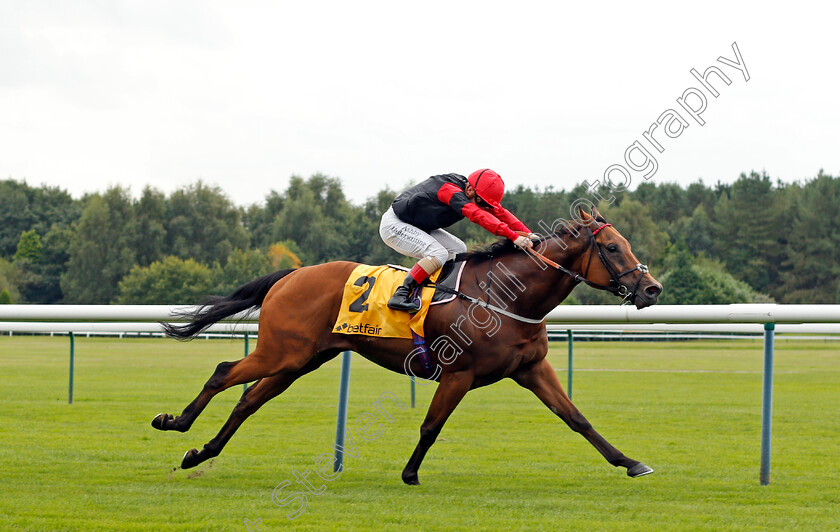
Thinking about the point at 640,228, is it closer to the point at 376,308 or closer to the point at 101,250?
the point at 101,250

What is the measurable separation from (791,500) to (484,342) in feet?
6.57

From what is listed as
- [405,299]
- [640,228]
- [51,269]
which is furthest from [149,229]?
[405,299]

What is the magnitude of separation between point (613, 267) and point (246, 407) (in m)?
2.55

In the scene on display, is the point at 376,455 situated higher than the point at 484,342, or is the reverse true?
the point at 484,342

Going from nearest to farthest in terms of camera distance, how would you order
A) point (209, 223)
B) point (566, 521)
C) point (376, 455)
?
point (566, 521)
point (376, 455)
point (209, 223)

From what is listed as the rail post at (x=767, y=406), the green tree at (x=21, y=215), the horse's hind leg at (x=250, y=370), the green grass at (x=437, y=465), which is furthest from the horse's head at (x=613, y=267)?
the green tree at (x=21, y=215)

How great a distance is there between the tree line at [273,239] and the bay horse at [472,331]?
164ft

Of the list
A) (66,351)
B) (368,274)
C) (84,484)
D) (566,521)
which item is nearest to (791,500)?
(566,521)

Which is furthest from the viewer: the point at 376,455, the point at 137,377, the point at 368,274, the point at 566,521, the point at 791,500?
the point at 137,377

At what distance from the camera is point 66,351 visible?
1127 inches

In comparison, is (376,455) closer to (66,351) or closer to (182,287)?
(66,351)

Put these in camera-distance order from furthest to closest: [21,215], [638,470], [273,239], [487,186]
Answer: [21,215] → [273,239] → [487,186] → [638,470]

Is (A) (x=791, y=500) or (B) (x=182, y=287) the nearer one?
(A) (x=791, y=500)

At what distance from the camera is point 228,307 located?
638 cm
